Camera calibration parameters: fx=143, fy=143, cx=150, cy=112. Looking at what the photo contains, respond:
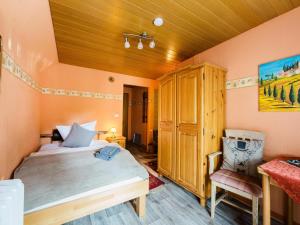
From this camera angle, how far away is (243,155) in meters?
1.89

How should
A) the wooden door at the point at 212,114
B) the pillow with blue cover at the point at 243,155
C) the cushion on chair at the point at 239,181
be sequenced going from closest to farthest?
the cushion on chair at the point at 239,181 → the pillow with blue cover at the point at 243,155 → the wooden door at the point at 212,114

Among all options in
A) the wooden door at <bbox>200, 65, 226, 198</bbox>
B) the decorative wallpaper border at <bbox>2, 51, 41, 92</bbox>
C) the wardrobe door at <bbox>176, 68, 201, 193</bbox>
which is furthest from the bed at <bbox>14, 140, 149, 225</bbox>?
the decorative wallpaper border at <bbox>2, 51, 41, 92</bbox>

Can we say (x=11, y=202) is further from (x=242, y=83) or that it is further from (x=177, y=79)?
(x=242, y=83)

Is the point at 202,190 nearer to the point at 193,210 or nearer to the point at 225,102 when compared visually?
the point at 193,210

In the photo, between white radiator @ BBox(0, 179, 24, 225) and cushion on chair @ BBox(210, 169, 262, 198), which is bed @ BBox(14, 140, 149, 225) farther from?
cushion on chair @ BBox(210, 169, 262, 198)

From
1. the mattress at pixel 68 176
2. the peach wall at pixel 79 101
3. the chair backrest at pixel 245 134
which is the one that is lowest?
the mattress at pixel 68 176

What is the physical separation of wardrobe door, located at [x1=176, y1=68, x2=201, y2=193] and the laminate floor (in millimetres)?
261

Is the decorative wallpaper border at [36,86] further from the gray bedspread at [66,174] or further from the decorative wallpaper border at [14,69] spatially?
the gray bedspread at [66,174]

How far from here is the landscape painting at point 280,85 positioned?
64.9 inches

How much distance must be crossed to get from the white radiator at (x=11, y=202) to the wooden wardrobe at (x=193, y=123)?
187cm

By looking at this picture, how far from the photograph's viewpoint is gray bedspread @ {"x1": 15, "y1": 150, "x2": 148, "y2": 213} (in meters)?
1.25

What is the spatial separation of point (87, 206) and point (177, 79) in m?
2.11

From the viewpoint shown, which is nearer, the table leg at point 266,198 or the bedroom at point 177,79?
the table leg at point 266,198

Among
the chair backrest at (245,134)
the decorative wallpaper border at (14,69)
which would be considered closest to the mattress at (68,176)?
the decorative wallpaper border at (14,69)
